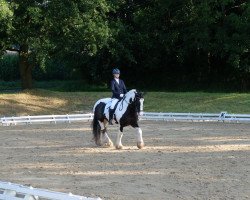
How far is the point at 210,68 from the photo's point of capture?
4328 centimetres

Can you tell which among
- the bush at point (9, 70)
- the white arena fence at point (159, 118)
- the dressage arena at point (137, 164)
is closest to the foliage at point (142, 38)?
the white arena fence at point (159, 118)

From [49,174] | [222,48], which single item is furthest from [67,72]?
[49,174]

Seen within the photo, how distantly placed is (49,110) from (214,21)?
44.1 ft

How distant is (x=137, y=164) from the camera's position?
1325 cm

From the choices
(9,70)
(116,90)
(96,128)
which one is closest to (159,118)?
(96,128)

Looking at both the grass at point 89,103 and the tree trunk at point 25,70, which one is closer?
the grass at point 89,103

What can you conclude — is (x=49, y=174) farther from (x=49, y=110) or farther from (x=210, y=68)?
(x=210, y=68)

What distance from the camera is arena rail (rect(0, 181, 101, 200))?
311 inches

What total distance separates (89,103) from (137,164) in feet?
64.9

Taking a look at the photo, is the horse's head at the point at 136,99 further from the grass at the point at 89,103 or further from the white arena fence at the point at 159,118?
the grass at the point at 89,103

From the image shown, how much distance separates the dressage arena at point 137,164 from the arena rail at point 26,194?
1.54m

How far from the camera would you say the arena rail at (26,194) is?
7889 mm

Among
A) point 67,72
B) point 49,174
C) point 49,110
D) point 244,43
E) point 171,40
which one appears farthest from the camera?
point 67,72

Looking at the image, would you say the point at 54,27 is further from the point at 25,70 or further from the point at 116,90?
the point at 116,90
